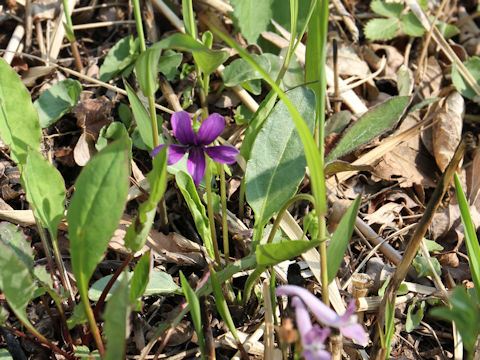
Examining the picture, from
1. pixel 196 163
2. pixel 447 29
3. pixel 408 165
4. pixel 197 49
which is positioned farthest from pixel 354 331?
pixel 447 29

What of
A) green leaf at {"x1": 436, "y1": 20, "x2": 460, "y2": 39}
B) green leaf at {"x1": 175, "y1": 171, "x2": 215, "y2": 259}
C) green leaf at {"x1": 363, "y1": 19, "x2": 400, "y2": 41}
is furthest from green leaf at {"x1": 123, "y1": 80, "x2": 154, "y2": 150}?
green leaf at {"x1": 436, "y1": 20, "x2": 460, "y2": 39}

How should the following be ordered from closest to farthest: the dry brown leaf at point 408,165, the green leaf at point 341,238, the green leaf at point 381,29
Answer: the green leaf at point 341,238, the dry brown leaf at point 408,165, the green leaf at point 381,29

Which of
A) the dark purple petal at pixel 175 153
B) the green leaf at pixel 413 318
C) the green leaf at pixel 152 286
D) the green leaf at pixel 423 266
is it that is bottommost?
the green leaf at pixel 413 318

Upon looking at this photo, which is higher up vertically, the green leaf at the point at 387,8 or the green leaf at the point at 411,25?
the green leaf at the point at 387,8

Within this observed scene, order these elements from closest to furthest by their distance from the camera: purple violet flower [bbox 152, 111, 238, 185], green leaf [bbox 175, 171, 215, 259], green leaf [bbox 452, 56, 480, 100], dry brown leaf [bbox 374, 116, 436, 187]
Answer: purple violet flower [bbox 152, 111, 238, 185], green leaf [bbox 175, 171, 215, 259], dry brown leaf [bbox 374, 116, 436, 187], green leaf [bbox 452, 56, 480, 100]

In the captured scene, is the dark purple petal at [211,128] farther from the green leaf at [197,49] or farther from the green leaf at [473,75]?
the green leaf at [473,75]

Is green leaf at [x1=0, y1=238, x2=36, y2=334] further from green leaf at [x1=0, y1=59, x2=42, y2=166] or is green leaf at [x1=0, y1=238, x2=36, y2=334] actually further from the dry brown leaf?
the dry brown leaf

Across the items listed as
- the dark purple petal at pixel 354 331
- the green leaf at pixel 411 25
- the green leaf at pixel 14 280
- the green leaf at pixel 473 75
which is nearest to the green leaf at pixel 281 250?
the dark purple petal at pixel 354 331
